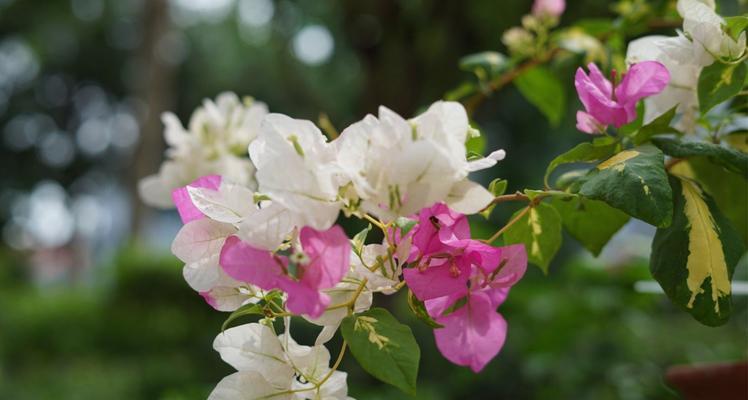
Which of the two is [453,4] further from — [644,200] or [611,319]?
[644,200]

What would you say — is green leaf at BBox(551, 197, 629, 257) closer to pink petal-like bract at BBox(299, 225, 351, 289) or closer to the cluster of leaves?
the cluster of leaves

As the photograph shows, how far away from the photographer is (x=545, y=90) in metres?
0.69

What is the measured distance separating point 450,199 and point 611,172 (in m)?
0.07

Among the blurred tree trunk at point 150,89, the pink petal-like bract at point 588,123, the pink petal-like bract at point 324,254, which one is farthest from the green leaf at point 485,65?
the blurred tree trunk at point 150,89

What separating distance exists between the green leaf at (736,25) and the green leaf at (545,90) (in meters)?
0.32

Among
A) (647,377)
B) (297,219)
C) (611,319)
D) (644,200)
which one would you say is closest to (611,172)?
(644,200)

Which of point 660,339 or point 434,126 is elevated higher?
point 434,126

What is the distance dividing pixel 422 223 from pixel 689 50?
176mm

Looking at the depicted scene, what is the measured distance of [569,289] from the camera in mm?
1715

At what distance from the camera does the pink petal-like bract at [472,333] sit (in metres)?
0.34

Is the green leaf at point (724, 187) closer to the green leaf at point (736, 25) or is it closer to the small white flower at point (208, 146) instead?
the green leaf at point (736, 25)

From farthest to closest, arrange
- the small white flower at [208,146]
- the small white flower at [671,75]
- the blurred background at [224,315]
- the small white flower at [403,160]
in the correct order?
1. the blurred background at [224,315]
2. the small white flower at [208,146]
3. the small white flower at [671,75]
4. the small white flower at [403,160]

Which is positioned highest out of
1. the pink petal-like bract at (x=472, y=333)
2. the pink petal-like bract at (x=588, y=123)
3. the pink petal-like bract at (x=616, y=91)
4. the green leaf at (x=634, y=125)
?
the pink petal-like bract at (x=616, y=91)

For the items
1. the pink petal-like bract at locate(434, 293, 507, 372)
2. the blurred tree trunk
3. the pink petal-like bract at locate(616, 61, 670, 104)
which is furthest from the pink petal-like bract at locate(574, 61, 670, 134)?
the blurred tree trunk
